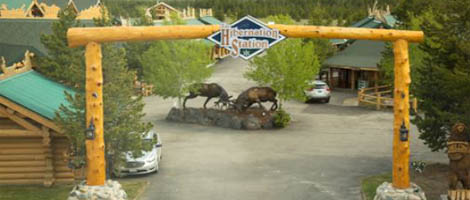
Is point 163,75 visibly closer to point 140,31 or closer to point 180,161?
point 180,161

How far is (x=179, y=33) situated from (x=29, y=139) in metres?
7.39

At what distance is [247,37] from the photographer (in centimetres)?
1906

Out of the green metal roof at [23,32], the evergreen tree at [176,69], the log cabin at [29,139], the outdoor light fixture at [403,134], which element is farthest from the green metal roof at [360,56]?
the log cabin at [29,139]

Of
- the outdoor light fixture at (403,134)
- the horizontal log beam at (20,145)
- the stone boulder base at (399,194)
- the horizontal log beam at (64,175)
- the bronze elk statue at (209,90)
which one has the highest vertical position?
the outdoor light fixture at (403,134)

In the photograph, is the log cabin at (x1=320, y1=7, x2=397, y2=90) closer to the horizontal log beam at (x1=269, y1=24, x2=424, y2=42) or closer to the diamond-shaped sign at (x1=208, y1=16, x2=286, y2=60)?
the horizontal log beam at (x1=269, y1=24, x2=424, y2=42)

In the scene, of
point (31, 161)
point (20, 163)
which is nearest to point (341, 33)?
point (31, 161)

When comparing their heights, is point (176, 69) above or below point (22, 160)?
above

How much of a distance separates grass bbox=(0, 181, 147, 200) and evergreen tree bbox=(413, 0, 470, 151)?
10269mm

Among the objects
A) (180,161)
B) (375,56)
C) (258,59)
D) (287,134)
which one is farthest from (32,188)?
(375,56)

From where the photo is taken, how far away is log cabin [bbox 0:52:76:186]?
21.2 metres

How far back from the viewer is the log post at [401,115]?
19.2 m

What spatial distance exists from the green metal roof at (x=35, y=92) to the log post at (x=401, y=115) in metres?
10.9

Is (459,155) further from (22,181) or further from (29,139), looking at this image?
(22,181)

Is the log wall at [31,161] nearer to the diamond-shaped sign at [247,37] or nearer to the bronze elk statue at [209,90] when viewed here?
the diamond-shaped sign at [247,37]
